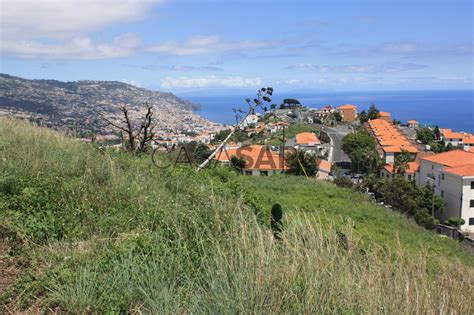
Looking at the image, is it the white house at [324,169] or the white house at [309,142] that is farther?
the white house at [309,142]

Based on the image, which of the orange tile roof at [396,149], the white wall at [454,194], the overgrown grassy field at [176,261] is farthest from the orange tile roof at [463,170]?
the overgrown grassy field at [176,261]

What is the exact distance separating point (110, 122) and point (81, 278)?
6.96 metres

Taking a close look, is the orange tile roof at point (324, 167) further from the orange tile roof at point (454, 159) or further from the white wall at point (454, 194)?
the white wall at point (454, 194)

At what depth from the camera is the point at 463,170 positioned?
35.2 metres

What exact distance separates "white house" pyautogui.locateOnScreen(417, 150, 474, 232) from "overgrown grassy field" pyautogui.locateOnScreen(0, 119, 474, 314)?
34.4 meters

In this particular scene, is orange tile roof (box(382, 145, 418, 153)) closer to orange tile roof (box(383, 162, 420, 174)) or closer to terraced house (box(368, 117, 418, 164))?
terraced house (box(368, 117, 418, 164))

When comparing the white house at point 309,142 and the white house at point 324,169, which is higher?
the white house at point 309,142

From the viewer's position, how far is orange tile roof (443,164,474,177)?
34.6 meters

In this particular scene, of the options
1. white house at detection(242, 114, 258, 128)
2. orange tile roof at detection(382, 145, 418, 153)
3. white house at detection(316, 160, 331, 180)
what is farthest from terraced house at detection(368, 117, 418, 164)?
white house at detection(242, 114, 258, 128)

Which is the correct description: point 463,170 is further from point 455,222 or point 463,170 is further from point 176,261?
point 176,261

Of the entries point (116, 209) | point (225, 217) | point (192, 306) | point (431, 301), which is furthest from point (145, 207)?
point (431, 301)

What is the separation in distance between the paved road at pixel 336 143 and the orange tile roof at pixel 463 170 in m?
16.9

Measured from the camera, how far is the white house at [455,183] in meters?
34.5

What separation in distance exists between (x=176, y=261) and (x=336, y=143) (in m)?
58.4
